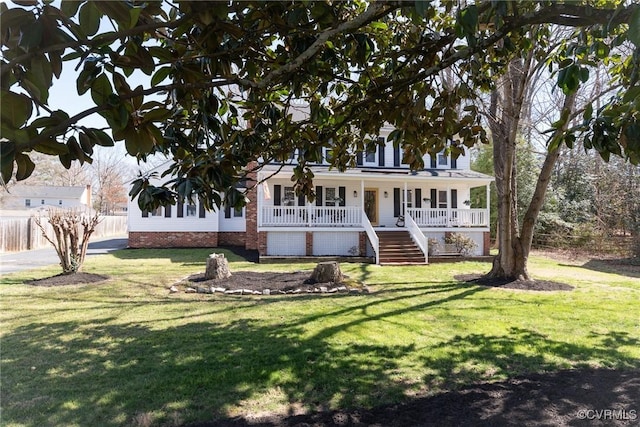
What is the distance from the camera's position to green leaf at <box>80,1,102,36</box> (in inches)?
64.1

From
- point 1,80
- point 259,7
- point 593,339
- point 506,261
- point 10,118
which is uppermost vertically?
point 259,7

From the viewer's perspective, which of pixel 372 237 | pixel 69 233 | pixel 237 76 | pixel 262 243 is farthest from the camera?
pixel 262 243

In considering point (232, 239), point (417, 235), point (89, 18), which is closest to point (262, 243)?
point (232, 239)

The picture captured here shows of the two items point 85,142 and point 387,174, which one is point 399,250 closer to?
point 387,174

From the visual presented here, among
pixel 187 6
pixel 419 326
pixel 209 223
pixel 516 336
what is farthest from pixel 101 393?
pixel 209 223

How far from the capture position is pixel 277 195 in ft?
60.8

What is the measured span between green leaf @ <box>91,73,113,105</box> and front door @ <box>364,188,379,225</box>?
18157 millimetres

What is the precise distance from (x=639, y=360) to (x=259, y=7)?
591 centimetres

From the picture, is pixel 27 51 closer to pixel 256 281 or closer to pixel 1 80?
pixel 1 80

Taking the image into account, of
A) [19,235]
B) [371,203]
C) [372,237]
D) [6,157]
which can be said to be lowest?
[372,237]

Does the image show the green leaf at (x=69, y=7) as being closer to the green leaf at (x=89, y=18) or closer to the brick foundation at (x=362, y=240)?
the green leaf at (x=89, y=18)

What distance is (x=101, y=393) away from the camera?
3.78 metres

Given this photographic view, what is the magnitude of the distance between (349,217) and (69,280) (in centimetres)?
1066

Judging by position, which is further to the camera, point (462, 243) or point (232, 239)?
point (232, 239)
